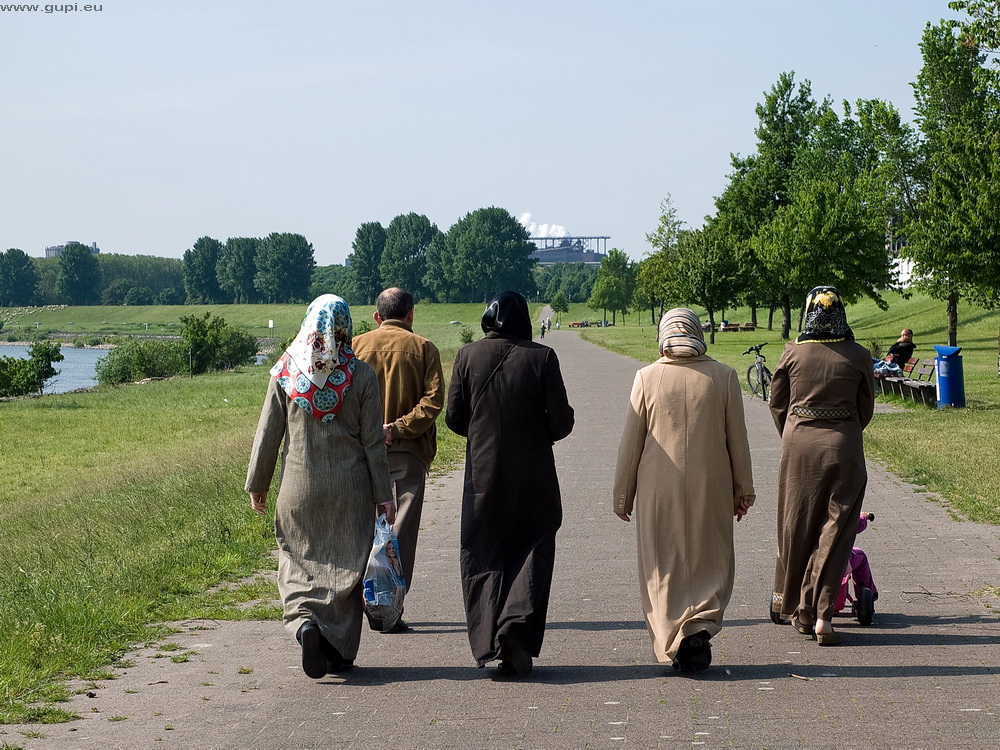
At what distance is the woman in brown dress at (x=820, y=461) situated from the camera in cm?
609

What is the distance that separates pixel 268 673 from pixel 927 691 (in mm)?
2969

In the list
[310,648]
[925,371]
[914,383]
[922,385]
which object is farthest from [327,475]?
[925,371]

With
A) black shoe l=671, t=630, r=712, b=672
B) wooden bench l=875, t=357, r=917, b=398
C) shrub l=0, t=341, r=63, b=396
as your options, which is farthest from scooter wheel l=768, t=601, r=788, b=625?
shrub l=0, t=341, r=63, b=396

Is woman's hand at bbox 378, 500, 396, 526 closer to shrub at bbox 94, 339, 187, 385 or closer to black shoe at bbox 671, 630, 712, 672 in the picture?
black shoe at bbox 671, 630, 712, 672

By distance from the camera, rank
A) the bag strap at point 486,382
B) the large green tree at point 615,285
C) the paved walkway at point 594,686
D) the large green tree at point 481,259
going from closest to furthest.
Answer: the paved walkway at point 594,686 → the bag strap at point 486,382 → the large green tree at point 615,285 → the large green tree at point 481,259

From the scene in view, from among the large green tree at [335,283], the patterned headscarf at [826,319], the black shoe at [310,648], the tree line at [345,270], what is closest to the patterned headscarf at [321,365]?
the black shoe at [310,648]

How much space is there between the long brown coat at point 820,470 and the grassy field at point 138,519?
2.97 m

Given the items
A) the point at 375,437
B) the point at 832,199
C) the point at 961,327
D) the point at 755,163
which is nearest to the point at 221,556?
the point at 375,437

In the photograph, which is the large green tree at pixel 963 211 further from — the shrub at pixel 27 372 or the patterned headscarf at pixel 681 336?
the shrub at pixel 27 372

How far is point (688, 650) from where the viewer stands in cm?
543

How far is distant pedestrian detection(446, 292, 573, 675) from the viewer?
5.52 meters

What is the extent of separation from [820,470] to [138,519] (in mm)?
6991

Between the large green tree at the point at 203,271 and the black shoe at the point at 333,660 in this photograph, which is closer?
the black shoe at the point at 333,660

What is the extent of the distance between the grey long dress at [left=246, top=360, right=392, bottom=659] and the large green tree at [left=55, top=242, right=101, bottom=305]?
18222 centimetres
